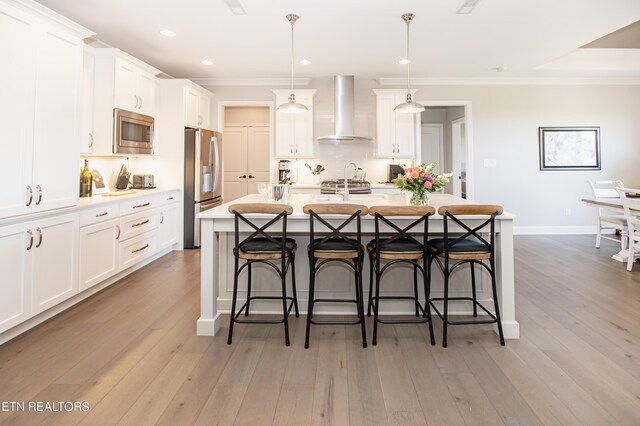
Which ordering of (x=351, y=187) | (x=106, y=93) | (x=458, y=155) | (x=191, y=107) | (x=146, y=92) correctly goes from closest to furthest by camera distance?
(x=106, y=93), (x=146, y=92), (x=191, y=107), (x=351, y=187), (x=458, y=155)

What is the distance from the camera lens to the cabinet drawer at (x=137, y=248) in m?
3.81

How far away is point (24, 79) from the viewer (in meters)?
2.44

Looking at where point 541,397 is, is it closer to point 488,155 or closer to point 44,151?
point 44,151

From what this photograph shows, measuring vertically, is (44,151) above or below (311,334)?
above

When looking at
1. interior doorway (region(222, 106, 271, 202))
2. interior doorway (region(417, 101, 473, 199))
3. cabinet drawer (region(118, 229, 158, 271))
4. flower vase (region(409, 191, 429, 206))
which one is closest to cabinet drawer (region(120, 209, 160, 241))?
cabinet drawer (region(118, 229, 158, 271))

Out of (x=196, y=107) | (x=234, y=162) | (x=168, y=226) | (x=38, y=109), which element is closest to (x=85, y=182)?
(x=168, y=226)

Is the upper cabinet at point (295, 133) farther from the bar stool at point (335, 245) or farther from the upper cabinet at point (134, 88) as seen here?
the bar stool at point (335, 245)

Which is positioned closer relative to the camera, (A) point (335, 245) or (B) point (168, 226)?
(A) point (335, 245)

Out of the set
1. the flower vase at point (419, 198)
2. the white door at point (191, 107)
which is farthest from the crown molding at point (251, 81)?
the flower vase at point (419, 198)

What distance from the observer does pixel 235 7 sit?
3.49 m

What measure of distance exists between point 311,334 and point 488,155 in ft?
16.7

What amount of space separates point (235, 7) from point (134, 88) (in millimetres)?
1831

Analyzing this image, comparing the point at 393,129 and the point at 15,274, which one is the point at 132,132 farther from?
the point at 393,129

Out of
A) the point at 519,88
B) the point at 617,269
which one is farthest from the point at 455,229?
the point at 519,88
